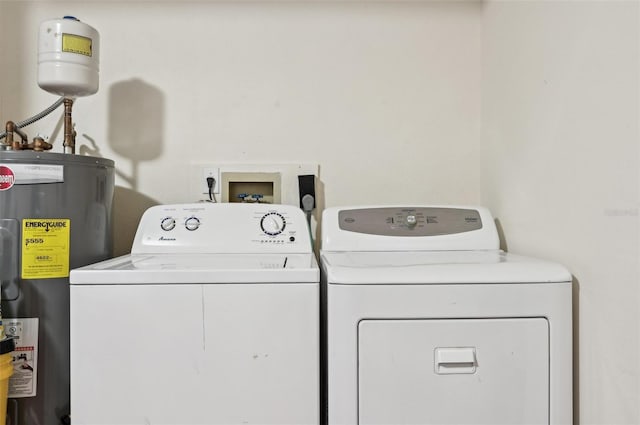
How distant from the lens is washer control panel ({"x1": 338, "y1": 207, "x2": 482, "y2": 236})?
1.15m

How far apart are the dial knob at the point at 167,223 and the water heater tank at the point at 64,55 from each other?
424 millimetres

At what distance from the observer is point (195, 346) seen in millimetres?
781

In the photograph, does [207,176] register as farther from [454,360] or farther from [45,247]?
[454,360]

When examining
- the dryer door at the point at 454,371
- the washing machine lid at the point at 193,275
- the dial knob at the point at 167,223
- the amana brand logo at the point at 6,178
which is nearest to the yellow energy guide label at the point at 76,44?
the amana brand logo at the point at 6,178

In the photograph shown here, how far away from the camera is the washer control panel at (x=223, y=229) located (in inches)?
44.2

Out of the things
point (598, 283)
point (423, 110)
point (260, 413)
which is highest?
point (423, 110)

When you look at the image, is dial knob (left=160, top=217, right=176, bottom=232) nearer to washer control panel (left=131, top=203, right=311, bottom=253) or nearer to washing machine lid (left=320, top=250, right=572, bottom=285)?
washer control panel (left=131, top=203, right=311, bottom=253)

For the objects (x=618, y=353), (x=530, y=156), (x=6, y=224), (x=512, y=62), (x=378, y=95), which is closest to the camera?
(x=618, y=353)

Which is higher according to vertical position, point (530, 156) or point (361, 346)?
point (530, 156)

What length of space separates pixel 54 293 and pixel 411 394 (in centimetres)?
82

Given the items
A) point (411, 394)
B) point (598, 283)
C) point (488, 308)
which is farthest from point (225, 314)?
point (598, 283)

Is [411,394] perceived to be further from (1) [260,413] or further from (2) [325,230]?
(2) [325,230]

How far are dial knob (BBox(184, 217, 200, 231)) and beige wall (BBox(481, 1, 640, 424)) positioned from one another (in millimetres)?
879

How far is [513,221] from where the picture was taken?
3.81ft
